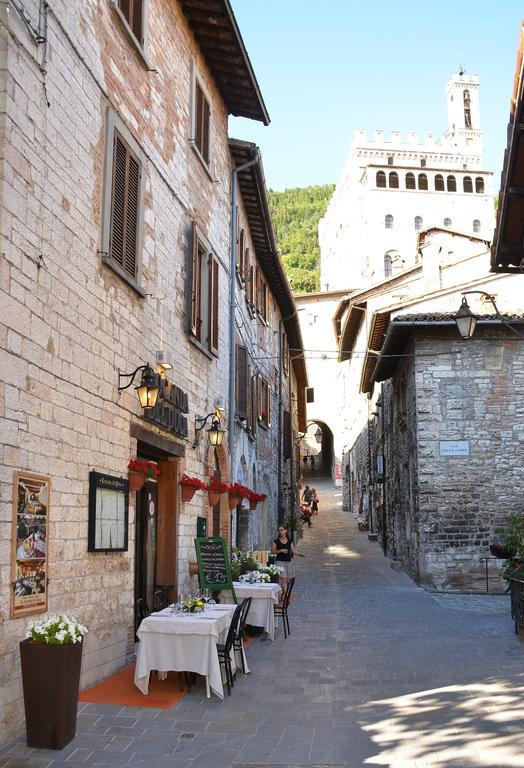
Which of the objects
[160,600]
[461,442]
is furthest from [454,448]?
[160,600]

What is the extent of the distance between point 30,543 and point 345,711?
9.87 ft

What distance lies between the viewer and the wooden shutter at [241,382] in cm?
1516

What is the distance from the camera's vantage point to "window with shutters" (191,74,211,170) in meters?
11.6

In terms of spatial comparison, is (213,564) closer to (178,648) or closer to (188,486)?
(188,486)

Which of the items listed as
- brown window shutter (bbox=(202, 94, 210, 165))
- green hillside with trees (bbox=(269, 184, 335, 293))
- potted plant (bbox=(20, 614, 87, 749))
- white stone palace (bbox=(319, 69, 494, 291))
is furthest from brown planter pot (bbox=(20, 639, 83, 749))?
green hillside with trees (bbox=(269, 184, 335, 293))

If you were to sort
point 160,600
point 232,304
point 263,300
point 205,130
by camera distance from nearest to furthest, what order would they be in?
point 160,600, point 205,130, point 232,304, point 263,300

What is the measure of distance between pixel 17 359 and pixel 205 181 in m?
7.37

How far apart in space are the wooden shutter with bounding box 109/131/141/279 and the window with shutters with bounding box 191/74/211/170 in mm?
2925

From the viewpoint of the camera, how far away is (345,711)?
21.5ft

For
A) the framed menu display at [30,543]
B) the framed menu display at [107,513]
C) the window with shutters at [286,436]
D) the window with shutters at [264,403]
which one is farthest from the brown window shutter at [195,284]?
the window with shutters at [286,436]

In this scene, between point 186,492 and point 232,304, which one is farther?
point 232,304

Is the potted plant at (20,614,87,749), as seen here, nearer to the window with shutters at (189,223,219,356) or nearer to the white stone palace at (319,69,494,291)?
the window with shutters at (189,223,219,356)

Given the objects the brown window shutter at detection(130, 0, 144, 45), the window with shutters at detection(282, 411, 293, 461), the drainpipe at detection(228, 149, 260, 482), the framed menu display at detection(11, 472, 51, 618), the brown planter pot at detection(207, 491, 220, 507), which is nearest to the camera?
the framed menu display at detection(11, 472, 51, 618)

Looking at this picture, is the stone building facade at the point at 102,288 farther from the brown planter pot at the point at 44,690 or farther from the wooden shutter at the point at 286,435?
the wooden shutter at the point at 286,435
